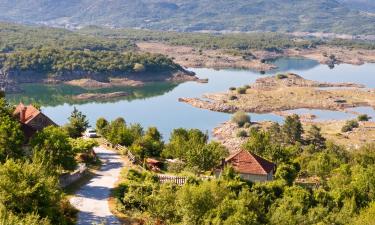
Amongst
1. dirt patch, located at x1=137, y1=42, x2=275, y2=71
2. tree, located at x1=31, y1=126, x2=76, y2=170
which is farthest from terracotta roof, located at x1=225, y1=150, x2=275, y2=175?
dirt patch, located at x1=137, y1=42, x2=275, y2=71

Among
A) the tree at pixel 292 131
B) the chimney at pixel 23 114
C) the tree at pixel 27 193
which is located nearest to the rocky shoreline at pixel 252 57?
the tree at pixel 292 131

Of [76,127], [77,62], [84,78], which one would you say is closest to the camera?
[76,127]

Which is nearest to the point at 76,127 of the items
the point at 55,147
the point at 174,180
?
the point at 55,147

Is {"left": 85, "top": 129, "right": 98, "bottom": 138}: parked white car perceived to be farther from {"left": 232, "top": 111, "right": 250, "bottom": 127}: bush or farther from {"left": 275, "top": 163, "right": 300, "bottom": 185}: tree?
{"left": 232, "top": 111, "right": 250, "bottom": 127}: bush

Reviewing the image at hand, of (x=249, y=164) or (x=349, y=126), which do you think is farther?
(x=349, y=126)

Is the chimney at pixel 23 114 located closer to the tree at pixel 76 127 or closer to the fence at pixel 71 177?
the tree at pixel 76 127

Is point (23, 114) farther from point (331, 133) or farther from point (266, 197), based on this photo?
point (331, 133)
